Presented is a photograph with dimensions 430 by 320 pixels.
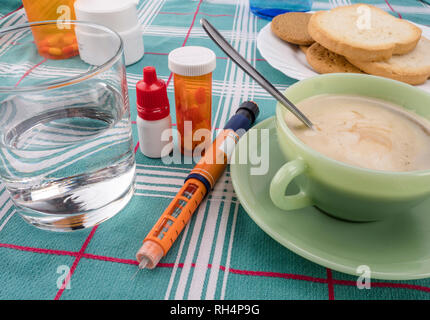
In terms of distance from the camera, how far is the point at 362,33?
81 cm

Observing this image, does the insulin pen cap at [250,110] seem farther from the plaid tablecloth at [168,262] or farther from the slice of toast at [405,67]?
the slice of toast at [405,67]

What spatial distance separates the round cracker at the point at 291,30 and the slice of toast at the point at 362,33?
30 millimetres

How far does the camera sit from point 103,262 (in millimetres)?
425

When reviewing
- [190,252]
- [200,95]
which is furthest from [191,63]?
[190,252]

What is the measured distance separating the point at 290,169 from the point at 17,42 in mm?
415

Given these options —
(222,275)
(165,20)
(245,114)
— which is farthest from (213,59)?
(165,20)

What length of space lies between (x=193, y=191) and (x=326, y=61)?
0.46 m

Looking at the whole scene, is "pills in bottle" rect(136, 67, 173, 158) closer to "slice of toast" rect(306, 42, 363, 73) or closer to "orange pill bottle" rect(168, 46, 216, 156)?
"orange pill bottle" rect(168, 46, 216, 156)

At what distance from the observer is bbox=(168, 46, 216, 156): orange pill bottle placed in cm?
57

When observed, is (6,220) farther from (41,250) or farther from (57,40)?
(57,40)

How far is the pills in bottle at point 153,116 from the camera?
1.76ft

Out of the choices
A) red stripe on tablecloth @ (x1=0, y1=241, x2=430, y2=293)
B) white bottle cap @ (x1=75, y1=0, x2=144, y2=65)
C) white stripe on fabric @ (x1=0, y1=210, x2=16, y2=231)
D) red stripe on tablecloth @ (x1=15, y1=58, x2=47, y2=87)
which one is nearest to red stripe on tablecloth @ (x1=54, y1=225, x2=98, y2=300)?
red stripe on tablecloth @ (x1=0, y1=241, x2=430, y2=293)

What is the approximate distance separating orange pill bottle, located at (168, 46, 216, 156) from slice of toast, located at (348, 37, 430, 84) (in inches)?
15.0
